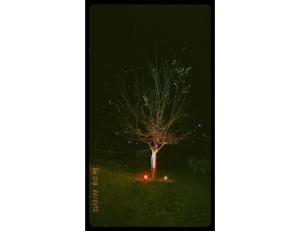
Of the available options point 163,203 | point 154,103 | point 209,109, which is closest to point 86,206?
A: point 163,203

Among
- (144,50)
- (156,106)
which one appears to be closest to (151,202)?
(156,106)

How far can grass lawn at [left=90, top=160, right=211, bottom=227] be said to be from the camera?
9.86ft

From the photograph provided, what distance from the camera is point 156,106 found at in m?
3.14

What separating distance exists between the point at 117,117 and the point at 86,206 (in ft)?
2.06

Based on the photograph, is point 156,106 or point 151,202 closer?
point 151,202

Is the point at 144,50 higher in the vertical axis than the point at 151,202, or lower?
higher

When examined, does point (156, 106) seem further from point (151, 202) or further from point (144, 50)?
point (151, 202)

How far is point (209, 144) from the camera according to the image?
305 cm

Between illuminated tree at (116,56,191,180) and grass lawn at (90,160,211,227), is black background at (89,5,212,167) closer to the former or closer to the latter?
illuminated tree at (116,56,191,180)

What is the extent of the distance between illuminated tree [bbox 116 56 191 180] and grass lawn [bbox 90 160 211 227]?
194 millimetres

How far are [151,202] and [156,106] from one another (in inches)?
25.5

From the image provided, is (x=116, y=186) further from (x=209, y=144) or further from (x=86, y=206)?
(x=209, y=144)

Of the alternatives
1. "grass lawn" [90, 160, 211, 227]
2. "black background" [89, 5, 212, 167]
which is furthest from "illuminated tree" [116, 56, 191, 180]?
"grass lawn" [90, 160, 211, 227]

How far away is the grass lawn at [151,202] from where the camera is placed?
301 centimetres
